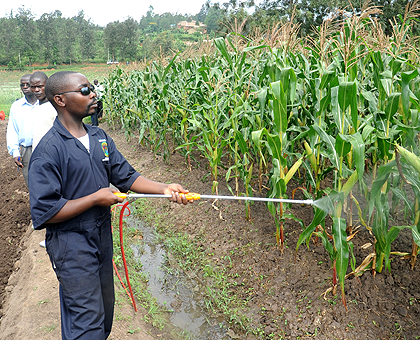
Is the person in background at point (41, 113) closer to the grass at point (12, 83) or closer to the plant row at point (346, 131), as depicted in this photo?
the plant row at point (346, 131)

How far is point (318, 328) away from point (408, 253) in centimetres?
104

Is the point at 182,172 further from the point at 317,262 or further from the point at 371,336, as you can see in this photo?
the point at 371,336

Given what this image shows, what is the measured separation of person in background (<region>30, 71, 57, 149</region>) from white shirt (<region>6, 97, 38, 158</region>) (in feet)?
1.36

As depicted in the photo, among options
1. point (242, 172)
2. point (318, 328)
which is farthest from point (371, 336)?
point (242, 172)

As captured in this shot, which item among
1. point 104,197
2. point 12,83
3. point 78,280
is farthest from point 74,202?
point 12,83

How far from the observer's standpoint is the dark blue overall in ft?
5.99

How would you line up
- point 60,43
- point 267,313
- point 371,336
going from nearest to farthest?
point 371,336
point 267,313
point 60,43

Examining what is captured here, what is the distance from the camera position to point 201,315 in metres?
3.43

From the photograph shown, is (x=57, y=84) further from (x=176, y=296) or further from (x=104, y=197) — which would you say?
(x=176, y=296)

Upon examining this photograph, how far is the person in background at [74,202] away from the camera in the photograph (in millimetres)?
1840

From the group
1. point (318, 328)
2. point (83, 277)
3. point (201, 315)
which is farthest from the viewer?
point (201, 315)

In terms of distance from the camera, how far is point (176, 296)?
12.2ft

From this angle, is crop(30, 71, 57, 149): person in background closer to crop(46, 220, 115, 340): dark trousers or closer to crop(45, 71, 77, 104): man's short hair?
crop(45, 71, 77, 104): man's short hair

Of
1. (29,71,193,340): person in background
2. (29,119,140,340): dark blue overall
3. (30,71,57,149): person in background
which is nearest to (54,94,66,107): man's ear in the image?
(29,71,193,340): person in background
